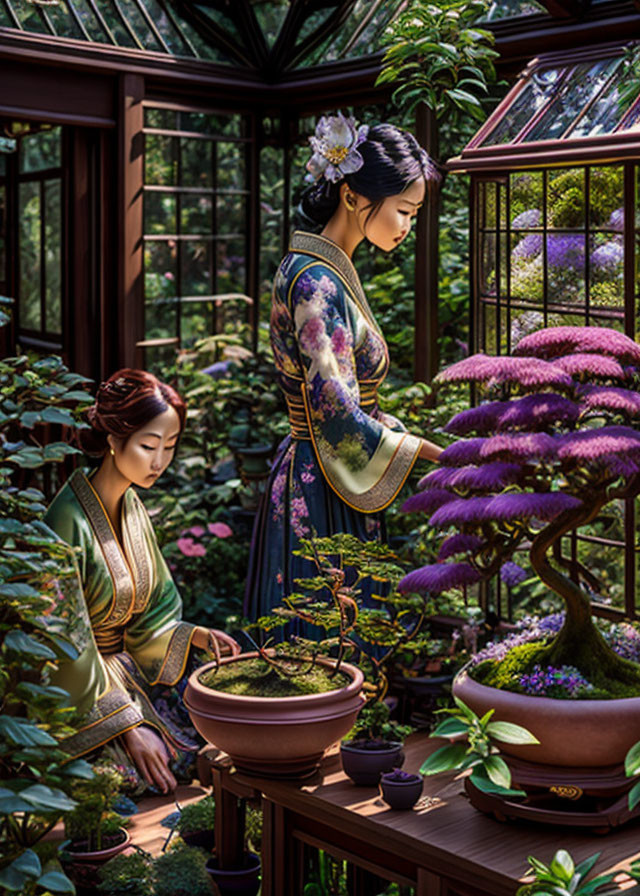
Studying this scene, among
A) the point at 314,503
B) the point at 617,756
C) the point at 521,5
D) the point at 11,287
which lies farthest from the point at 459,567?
the point at 11,287

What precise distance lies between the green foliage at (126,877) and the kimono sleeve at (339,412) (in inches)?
40.6

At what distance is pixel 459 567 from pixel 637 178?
1.40 meters

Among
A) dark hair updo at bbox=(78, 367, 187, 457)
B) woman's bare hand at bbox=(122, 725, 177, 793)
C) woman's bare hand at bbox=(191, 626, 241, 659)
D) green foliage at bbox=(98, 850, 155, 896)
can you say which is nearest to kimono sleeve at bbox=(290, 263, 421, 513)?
dark hair updo at bbox=(78, 367, 187, 457)

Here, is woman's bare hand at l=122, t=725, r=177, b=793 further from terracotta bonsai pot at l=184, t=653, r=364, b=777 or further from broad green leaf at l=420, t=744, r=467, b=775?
broad green leaf at l=420, t=744, r=467, b=775

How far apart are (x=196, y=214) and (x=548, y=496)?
3683mm

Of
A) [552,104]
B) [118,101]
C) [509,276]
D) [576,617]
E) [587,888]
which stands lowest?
[587,888]

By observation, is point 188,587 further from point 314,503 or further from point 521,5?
point 521,5

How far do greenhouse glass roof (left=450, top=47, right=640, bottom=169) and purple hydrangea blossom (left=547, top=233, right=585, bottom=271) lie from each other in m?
0.21

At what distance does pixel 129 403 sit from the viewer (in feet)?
11.1

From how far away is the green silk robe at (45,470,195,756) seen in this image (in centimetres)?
337

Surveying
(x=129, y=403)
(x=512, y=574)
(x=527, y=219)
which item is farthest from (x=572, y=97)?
(x=129, y=403)

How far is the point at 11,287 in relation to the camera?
572 centimetres

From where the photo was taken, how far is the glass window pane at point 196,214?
18.6 ft

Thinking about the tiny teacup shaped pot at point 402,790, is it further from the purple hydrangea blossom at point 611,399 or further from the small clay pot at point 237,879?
the purple hydrangea blossom at point 611,399
